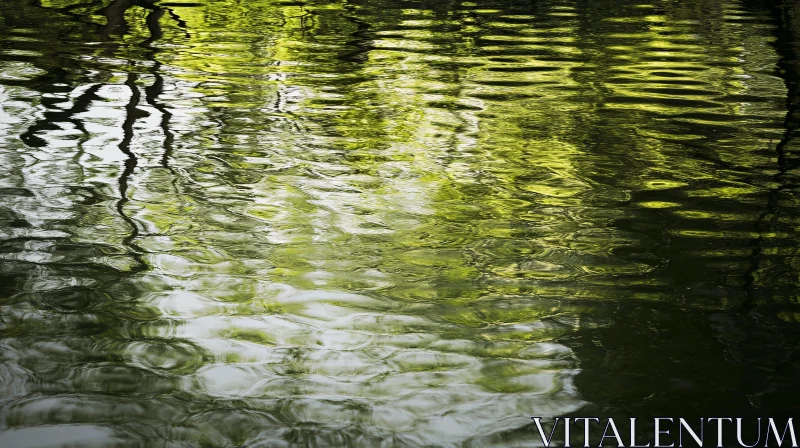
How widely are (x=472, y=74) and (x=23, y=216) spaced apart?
6487 millimetres

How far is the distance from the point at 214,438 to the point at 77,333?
1089 mm

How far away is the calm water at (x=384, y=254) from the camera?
3.35 m

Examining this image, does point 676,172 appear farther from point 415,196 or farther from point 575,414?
point 575,414

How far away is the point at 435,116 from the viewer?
832 centimetres

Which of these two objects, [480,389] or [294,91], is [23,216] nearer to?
[480,389]

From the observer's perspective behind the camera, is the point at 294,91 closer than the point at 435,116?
No

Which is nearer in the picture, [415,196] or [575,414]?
[575,414]

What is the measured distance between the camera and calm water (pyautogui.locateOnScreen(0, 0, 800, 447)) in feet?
11.0

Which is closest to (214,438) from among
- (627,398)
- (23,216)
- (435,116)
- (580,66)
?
(627,398)

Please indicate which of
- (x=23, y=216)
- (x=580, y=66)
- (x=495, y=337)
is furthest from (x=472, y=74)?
(x=495, y=337)

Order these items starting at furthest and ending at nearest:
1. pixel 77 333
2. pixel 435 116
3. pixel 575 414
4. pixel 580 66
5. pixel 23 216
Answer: pixel 580 66 → pixel 435 116 → pixel 23 216 → pixel 77 333 → pixel 575 414

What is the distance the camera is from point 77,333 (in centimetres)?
379

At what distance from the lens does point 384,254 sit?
15.7 feet

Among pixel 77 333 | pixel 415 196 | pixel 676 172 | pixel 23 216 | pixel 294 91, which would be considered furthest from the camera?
pixel 294 91
